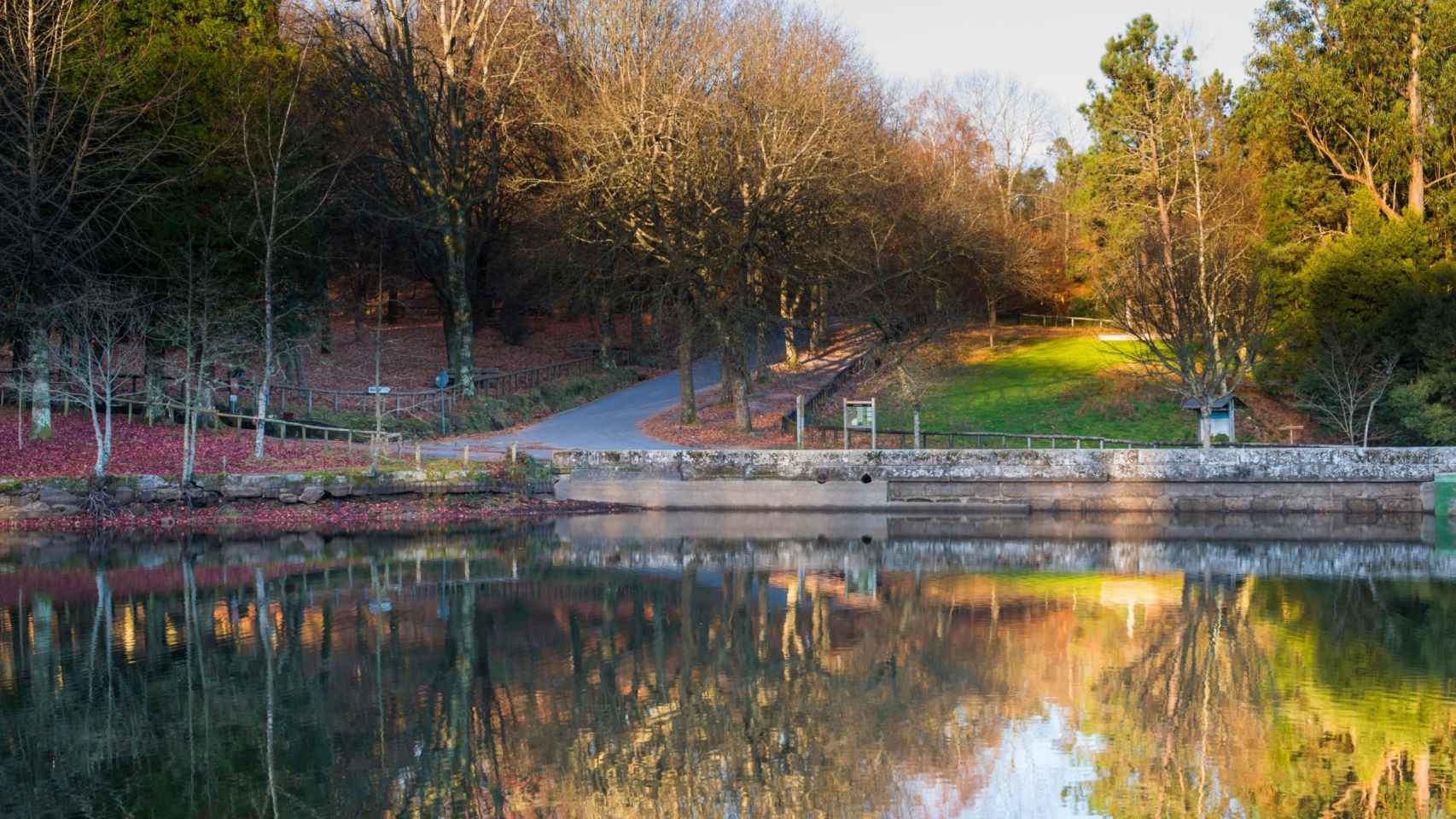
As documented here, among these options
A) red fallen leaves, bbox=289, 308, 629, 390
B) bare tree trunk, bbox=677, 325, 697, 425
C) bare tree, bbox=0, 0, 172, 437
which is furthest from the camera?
red fallen leaves, bbox=289, 308, 629, 390

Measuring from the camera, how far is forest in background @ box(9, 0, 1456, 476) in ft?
111

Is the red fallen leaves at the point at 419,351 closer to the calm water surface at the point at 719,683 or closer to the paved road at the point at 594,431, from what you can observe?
the paved road at the point at 594,431

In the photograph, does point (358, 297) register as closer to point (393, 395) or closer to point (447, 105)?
point (393, 395)

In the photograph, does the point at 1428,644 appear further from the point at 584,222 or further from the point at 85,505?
the point at 584,222

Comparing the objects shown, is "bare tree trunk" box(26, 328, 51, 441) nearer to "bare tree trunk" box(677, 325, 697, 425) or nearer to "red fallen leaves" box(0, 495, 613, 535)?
"red fallen leaves" box(0, 495, 613, 535)

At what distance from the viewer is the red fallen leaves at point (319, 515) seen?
28.3m

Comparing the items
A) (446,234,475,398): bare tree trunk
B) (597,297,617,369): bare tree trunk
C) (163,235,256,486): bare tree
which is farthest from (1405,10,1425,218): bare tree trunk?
(163,235,256,486): bare tree

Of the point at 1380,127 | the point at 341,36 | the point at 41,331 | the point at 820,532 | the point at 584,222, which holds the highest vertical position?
the point at 341,36

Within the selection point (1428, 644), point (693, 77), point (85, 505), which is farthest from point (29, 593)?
point (693, 77)

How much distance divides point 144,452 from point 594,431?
42.4 feet

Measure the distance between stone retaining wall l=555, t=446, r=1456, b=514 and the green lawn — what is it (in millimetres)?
7797

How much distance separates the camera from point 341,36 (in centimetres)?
4375

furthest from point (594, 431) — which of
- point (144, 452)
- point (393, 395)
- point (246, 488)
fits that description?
point (144, 452)

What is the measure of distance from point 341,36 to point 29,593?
Answer: 2804 centimetres
